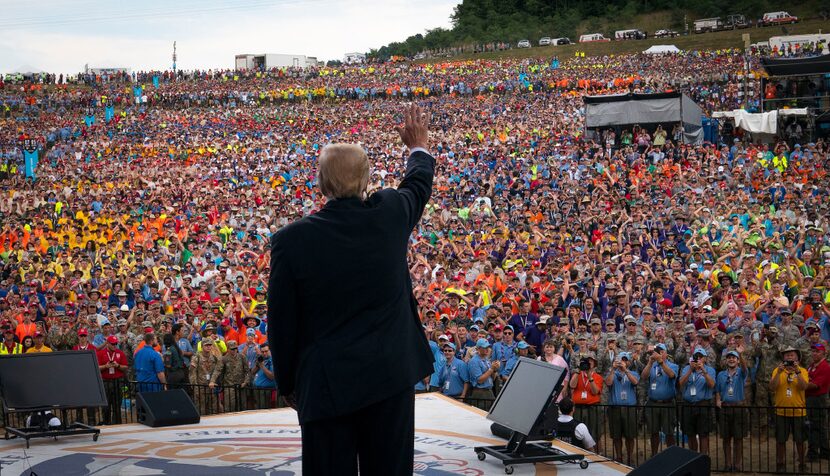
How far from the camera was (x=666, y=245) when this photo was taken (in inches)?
627

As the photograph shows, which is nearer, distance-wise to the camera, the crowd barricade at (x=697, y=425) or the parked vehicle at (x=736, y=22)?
the crowd barricade at (x=697, y=425)

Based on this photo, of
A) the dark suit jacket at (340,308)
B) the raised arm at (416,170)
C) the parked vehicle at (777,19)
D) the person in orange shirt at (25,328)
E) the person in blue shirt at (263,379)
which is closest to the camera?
the dark suit jacket at (340,308)

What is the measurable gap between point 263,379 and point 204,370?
3.19 ft

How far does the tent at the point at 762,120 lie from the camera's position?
25312 mm

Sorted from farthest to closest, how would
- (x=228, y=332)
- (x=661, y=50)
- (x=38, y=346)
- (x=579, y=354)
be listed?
(x=661, y=50)
(x=228, y=332)
(x=38, y=346)
(x=579, y=354)

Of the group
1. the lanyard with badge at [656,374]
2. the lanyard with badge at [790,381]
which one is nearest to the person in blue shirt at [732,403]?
the lanyard with badge at [790,381]

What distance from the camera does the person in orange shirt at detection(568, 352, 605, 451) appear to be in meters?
10.3

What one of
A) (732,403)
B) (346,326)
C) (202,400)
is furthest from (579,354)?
(346,326)

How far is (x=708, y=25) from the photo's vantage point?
69.2 meters

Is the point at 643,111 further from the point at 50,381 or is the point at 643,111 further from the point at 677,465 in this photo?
the point at 677,465

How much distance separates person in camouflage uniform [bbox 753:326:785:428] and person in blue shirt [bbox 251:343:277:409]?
5545mm

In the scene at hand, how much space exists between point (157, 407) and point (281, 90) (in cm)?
4481

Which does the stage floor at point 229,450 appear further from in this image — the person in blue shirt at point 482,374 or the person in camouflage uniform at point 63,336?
the person in camouflage uniform at point 63,336

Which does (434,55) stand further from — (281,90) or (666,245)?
(666,245)
